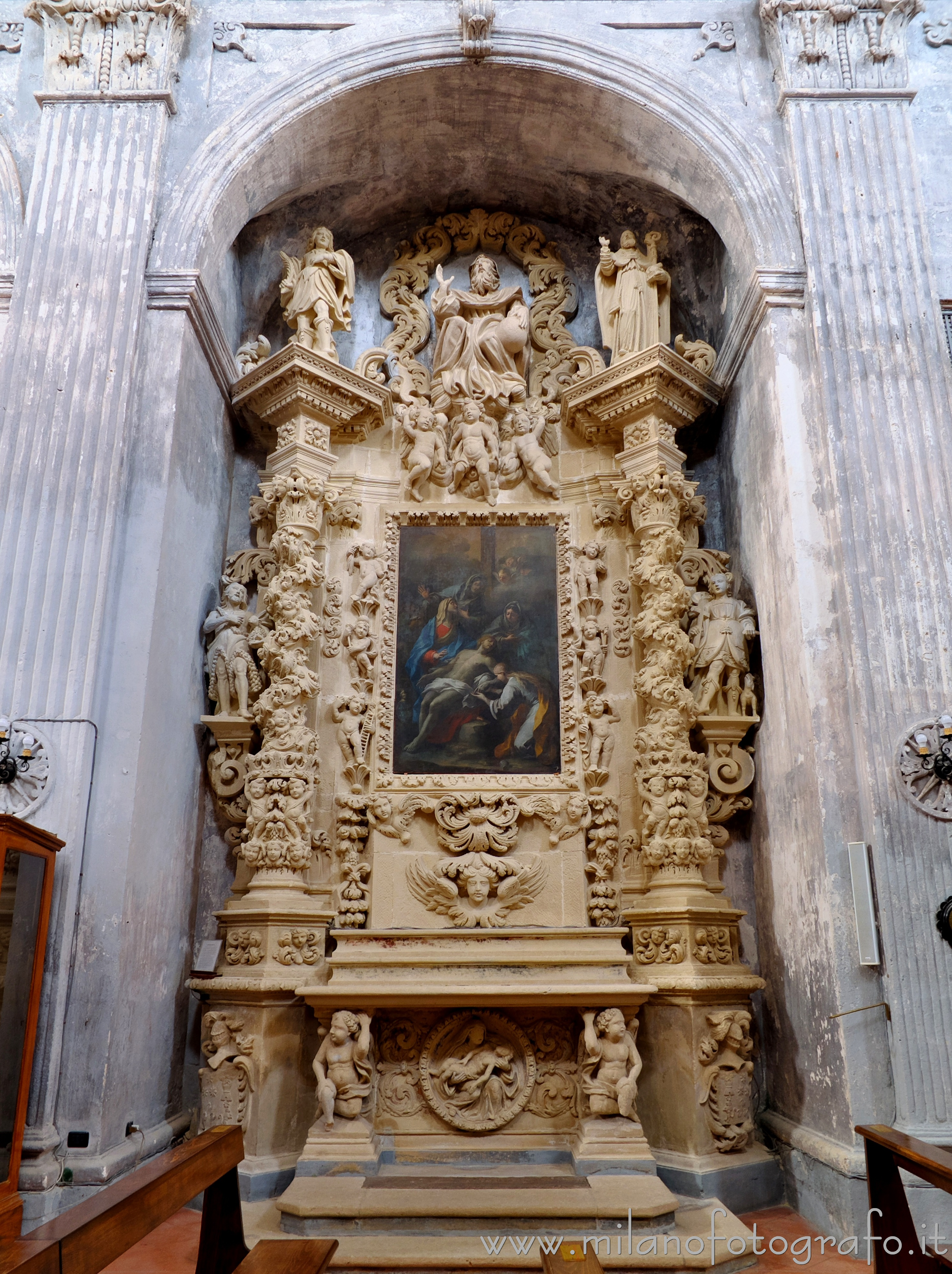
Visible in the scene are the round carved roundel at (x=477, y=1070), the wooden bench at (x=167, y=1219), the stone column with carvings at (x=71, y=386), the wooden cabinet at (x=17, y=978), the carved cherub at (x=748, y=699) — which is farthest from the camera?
the carved cherub at (x=748, y=699)

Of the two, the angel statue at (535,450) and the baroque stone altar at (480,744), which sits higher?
the angel statue at (535,450)

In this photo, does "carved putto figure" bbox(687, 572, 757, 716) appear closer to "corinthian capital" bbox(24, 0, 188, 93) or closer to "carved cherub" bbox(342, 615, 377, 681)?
"carved cherub" bbox(342, 615, 377, 681)

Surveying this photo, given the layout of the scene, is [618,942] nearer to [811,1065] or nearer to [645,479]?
[811,1065]

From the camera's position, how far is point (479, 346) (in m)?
8.30

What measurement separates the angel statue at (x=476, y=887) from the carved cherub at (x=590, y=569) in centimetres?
216

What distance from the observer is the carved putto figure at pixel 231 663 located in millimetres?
7301

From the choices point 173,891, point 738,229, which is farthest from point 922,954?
point 738,229

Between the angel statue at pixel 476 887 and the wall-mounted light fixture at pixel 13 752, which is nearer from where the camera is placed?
the wall-mounted light fixture at pixel 13 752

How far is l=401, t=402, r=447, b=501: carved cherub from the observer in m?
8.15

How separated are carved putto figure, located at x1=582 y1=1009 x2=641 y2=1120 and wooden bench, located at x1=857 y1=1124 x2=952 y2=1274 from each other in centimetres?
228

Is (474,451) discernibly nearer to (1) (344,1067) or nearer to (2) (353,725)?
(2) (353,725)

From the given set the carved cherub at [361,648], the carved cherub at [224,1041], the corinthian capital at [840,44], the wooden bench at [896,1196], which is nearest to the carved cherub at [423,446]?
the carved cherub at [361,648]

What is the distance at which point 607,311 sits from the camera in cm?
839

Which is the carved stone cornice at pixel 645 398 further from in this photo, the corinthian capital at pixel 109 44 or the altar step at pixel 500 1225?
the altar step at pixel 500 1225
